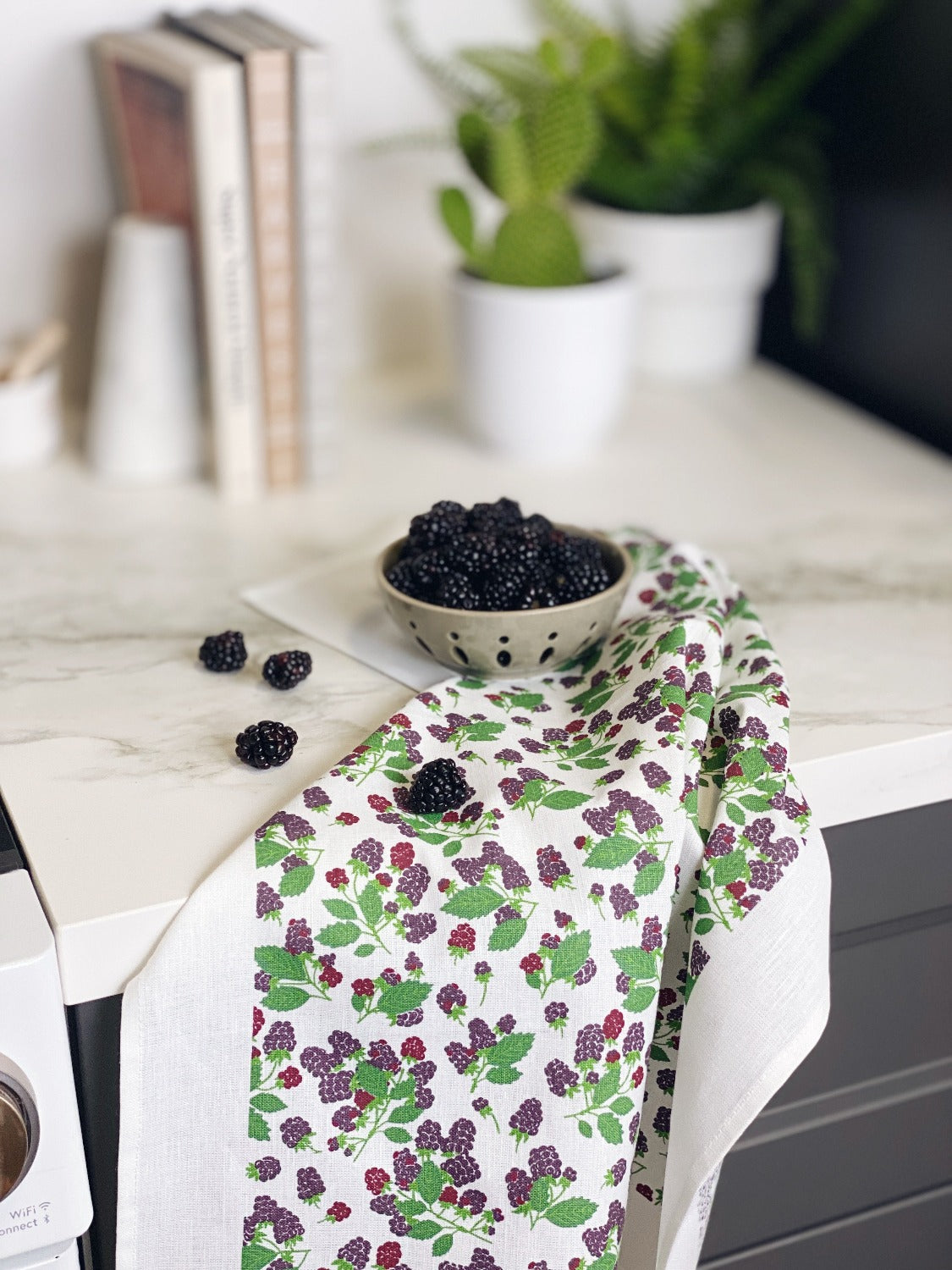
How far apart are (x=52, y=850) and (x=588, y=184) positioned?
0.94 m

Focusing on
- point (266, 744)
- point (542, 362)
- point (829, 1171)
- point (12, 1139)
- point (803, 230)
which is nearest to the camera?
point (12, 1139)

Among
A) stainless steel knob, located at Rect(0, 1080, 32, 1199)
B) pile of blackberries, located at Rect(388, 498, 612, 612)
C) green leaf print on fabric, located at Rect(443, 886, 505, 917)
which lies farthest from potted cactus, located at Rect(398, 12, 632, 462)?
stainless steel knob, located at Rect(0, 1080, 32, 1199)

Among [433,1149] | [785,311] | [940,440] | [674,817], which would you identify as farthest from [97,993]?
[785,311]

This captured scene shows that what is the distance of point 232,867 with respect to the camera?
70 centimetres

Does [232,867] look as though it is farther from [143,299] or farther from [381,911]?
[143,299]

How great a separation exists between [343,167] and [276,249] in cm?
30

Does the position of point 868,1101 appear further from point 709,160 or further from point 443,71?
point 443,71

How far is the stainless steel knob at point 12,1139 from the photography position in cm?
67

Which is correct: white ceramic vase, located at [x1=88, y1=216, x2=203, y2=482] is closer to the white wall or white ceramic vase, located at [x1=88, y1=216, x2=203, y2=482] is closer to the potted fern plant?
the white wall

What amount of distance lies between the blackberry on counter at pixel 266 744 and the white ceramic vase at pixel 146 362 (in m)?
0.48

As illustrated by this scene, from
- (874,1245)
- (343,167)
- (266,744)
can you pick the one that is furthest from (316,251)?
(874,1245)

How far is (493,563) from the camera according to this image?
84 cm

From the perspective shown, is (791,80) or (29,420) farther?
(791,80)

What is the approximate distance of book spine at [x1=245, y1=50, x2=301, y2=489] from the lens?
105cm
